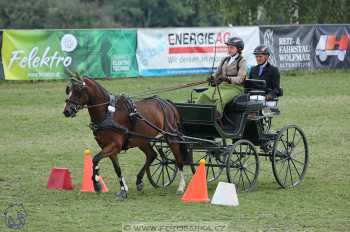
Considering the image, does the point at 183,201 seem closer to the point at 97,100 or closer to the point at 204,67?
the point at 97,100

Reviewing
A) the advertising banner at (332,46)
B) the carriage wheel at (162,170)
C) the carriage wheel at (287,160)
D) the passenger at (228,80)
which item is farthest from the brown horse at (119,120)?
the advertising banner at (332,46)

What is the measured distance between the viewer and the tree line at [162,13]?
3994 centimetres

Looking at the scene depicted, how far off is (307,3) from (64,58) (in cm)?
1704

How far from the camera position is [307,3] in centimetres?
4000

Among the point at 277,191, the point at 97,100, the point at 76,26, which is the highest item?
the point at 97,100

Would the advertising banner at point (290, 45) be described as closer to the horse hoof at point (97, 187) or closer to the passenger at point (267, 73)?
the passenger at point (267, 73)

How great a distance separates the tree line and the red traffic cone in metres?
29.6

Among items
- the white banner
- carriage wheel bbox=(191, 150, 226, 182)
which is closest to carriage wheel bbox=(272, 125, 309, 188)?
carriage wheel bbox=(191, 150, 226, 182)

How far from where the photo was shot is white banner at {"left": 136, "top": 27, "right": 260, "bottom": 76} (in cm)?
2781

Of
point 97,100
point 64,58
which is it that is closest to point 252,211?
point 97,100

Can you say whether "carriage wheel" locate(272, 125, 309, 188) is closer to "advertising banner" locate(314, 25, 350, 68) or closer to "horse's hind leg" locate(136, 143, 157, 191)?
"horse's hind leg" locate(136, 143, 157, 191)

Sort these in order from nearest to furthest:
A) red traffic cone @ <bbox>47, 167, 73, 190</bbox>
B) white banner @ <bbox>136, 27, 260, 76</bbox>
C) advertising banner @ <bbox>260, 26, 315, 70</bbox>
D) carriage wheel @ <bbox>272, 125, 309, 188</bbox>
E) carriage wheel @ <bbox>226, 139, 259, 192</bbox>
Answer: carriage wheel @ <bbox>226, 139, 259, 192</bbox>
red traffic cone @ <bbox>47, 167, 73, 190</bbox>
carriage wheel @ <bbox>272, 125, 309, 188</bbox>
white banner @ <bbox>136, 27, 260, 76</bbox>
advertising banner @ <bbox>260, 26, 315, 70</bbox>

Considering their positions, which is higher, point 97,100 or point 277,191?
point 97,100

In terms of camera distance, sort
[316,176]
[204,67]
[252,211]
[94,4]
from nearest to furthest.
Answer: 1. [252,211]
2. [316,176]
3. [204,67]
4. [94,4]
